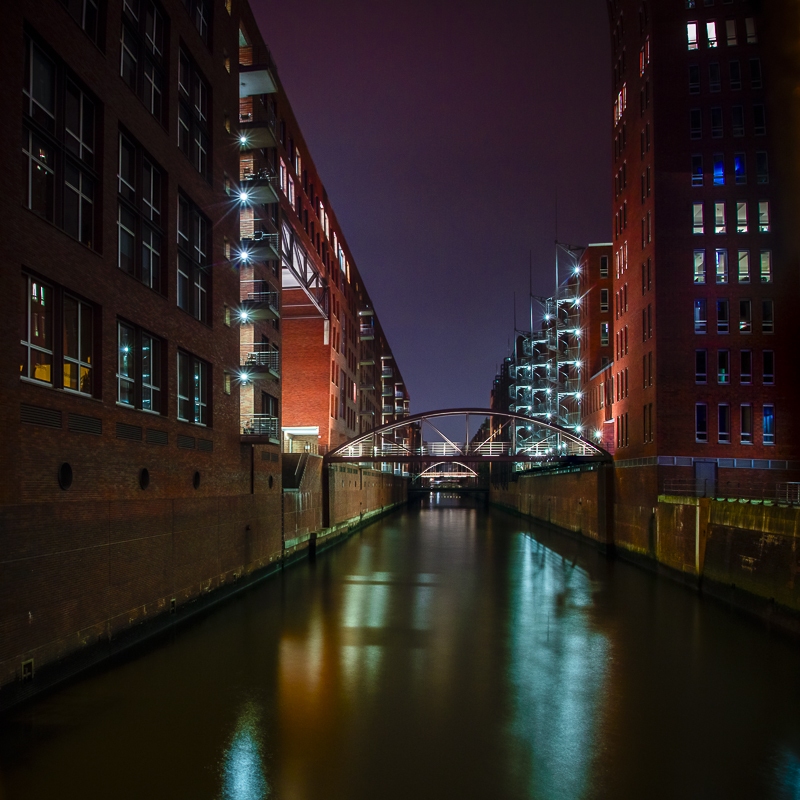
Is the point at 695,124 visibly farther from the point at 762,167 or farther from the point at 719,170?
the point at 762,167

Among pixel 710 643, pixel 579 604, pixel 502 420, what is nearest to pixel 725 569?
pixel 579 604

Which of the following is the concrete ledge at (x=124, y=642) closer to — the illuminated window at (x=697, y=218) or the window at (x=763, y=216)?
the illuminated window at (x=697, y=218)

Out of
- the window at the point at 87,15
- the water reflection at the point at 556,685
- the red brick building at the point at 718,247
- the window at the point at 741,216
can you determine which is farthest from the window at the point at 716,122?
the window at the point at 87,15

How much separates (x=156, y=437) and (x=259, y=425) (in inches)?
312

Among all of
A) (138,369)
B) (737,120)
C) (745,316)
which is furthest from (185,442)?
(737,120)

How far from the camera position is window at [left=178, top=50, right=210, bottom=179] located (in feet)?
59.4

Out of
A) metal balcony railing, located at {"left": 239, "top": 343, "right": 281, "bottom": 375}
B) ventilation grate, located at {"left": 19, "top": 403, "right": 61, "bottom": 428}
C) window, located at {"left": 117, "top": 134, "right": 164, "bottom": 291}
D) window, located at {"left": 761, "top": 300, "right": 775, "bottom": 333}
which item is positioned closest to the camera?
ventilation grate, located at {"left": 19, "top": 403, "right": 61, "bottom": 428}

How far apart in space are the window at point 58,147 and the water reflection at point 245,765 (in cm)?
809

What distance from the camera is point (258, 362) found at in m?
23.9

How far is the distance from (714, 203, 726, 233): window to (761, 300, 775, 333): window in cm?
321

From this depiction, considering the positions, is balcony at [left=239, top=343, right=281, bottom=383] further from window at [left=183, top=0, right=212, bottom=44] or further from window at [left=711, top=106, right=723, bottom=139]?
window at [left=711, top=106, right=723, bottom=139]

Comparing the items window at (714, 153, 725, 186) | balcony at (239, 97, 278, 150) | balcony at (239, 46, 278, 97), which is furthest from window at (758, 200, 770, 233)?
balcony at (239, 46, 278, 97)

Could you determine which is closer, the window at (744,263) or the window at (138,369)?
the window at (138,369)

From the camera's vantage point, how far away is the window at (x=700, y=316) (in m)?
28.3
